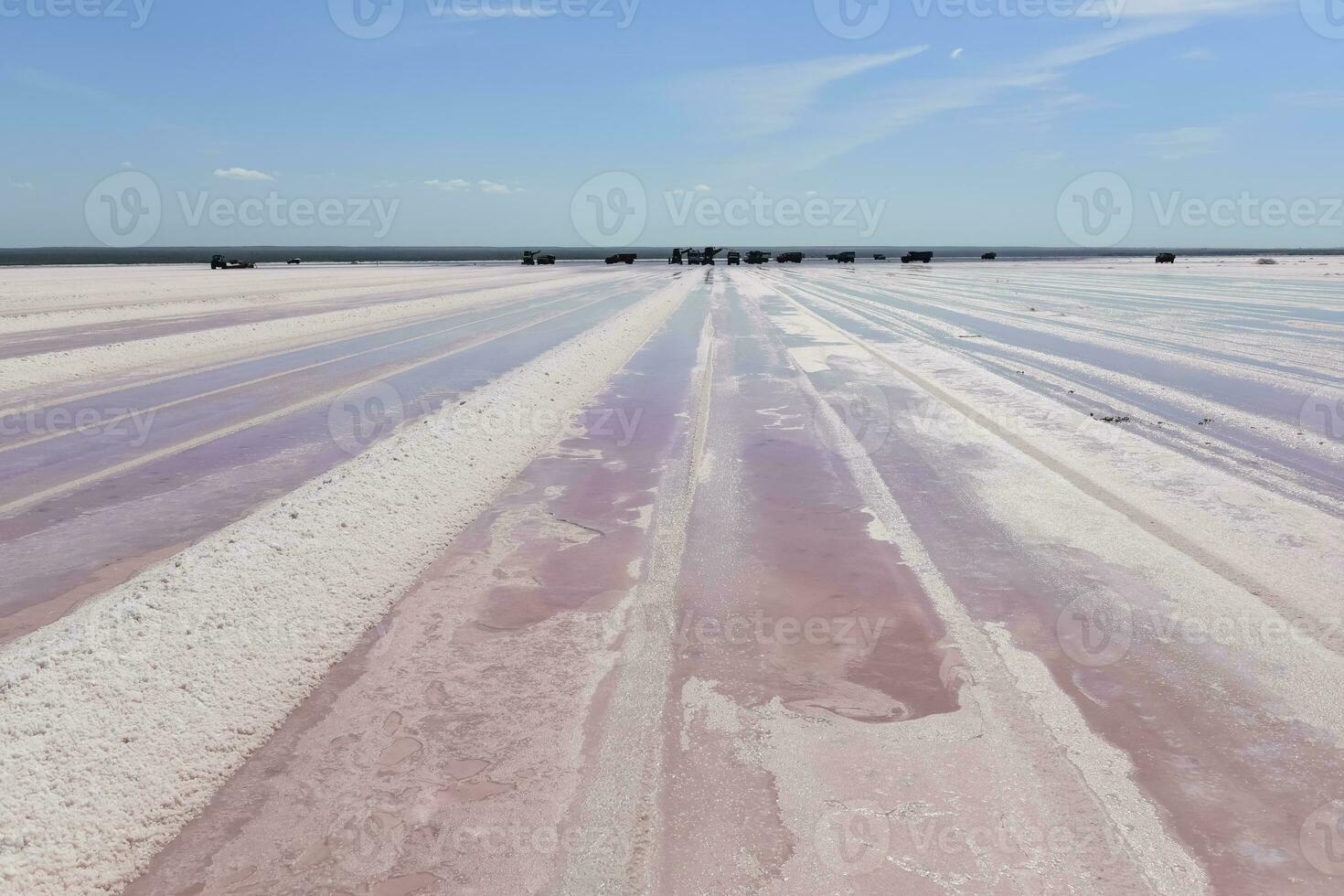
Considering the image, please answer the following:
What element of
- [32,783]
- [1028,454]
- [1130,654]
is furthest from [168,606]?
[1028,454]

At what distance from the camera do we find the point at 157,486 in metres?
6.60

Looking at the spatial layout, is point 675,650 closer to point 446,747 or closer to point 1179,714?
point 446,747

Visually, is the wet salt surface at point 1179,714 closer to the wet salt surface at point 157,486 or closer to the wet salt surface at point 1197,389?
the wet salt surface at point 1197,389

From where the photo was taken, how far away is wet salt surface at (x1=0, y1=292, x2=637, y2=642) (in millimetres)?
4910

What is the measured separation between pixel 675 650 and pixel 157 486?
16.3ft

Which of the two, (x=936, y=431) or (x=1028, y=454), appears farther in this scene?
(x=936, y=431)

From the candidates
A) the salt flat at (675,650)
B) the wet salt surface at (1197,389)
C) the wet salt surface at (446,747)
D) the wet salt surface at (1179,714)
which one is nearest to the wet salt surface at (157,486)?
the salt flat at (675,650)

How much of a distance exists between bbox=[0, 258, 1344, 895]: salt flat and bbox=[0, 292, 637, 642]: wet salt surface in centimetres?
4

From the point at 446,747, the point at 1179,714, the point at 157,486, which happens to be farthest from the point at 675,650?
the point at 157,486

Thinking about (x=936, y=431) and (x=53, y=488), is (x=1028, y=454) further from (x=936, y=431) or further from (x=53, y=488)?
(x=53, y=488)

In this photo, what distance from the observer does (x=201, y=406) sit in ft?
32.8

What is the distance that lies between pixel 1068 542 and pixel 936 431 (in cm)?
323

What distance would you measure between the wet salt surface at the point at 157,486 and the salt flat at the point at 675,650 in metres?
0.04

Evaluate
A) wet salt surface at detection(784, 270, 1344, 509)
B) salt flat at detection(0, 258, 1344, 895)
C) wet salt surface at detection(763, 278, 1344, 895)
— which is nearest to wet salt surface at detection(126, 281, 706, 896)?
salt flat at detection(0, 258, 1344, 895)
